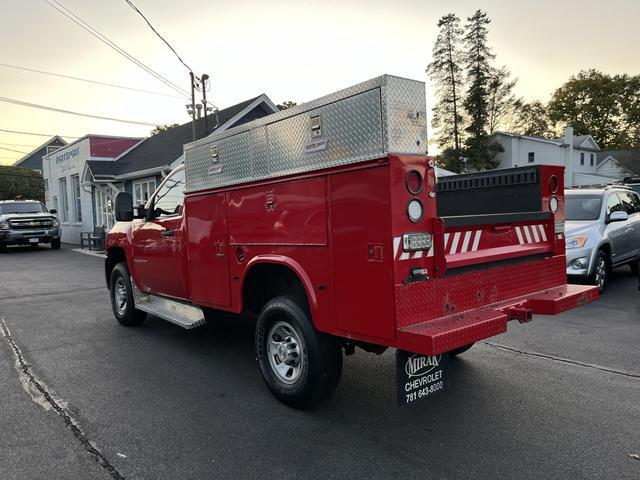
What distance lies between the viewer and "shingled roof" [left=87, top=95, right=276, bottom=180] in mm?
19531

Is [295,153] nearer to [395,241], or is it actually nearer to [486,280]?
[395,241]

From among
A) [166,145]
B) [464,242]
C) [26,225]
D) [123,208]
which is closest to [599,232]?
[464,242]

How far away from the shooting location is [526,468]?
3.02 metres

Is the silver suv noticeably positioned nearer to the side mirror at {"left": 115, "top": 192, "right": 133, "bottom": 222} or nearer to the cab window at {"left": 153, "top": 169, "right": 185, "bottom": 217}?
the cab window at {"left": 153, "top": 169, "right": 185, "bottom": 217}

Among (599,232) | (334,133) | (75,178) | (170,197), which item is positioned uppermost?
(75,178)

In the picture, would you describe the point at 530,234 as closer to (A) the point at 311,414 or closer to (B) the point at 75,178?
(A) the point at 311,414

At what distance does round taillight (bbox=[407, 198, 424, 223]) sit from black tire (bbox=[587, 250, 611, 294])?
5.97m

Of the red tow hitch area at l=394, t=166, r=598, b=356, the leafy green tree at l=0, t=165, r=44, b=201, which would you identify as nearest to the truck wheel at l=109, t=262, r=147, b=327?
the red tow hitch area at l=394, t=166, r=598, b=356

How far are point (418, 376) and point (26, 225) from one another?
2233 cm

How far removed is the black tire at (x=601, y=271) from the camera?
794cm

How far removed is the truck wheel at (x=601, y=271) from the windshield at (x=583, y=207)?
72 centimetres

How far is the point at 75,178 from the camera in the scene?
27203 mm

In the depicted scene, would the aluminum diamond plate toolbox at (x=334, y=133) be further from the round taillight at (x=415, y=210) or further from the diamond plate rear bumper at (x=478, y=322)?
the diamond plate rear bumper at (x=478, y=322)

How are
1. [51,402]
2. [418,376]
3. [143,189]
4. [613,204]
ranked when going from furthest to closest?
[143,189], [613,204], [51,402], [418,376]
